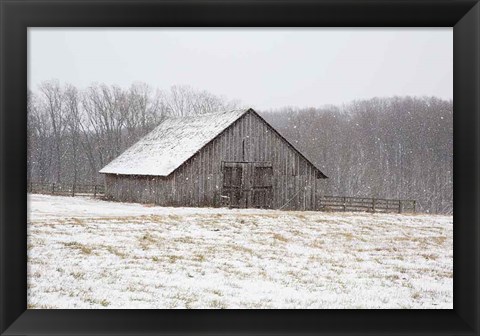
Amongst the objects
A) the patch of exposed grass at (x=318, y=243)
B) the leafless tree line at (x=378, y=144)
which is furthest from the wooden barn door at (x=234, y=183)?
the patch of exposed grass at (x=318, y=243)

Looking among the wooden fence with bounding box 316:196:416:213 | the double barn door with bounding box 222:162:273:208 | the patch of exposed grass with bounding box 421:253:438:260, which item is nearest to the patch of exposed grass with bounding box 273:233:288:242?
the patch of exposed grass with bounding box 421:253:438:260

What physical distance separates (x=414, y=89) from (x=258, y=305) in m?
10.9

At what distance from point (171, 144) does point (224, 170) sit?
93.1 inches

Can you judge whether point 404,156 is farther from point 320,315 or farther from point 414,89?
point 320,315

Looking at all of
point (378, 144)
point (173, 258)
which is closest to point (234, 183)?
point (173, 258)

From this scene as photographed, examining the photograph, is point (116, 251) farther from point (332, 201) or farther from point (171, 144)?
point (332, 201)

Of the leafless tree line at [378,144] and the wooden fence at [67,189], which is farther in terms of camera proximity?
the leafless tree line at [378,144]

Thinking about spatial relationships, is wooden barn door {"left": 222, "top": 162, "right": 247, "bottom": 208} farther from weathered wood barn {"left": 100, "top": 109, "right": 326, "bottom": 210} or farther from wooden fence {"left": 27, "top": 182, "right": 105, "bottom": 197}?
wooden fence {"left": 27, "top": 182, "right": 105, "bottom": 197}

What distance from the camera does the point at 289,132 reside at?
21.3 m

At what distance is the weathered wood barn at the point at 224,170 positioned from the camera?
1619 cm

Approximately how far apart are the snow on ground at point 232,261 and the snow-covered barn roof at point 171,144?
3.27 meters

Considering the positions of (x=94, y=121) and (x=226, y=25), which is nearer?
(x=226, y=25)

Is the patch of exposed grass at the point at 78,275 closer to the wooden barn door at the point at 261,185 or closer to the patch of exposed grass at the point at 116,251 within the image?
the patch of exposed grass at the point at 116,251
